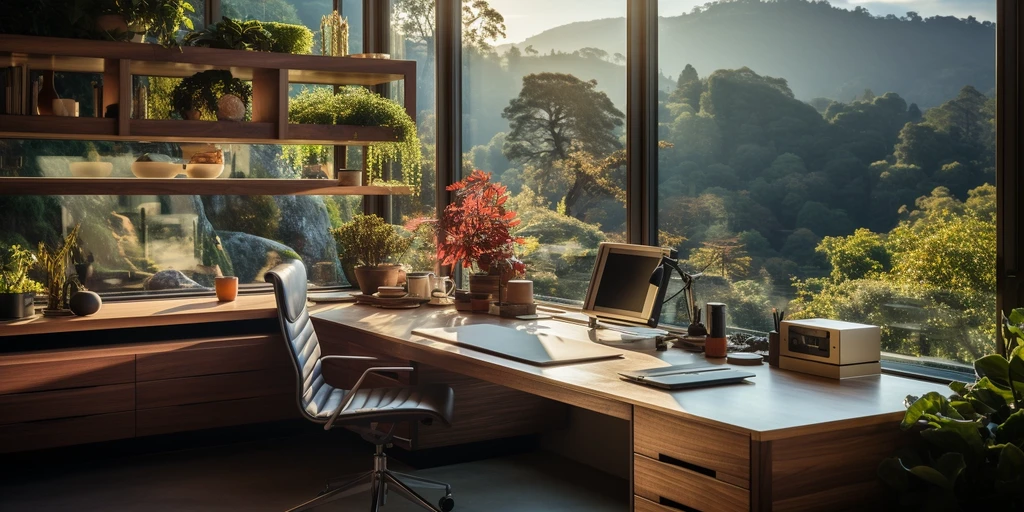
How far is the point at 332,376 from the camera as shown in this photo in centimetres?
473

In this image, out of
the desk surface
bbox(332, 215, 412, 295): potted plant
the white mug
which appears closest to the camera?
the desk surface

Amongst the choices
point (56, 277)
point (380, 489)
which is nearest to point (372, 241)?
point (56, 277)

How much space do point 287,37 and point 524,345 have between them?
99.4 inches

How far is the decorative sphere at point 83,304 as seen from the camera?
4609 mm

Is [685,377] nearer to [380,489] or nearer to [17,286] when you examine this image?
[380,489]

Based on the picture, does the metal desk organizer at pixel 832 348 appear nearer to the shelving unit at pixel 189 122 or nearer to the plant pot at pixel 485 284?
the plant pot at pixel 485 284

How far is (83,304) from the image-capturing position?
4609mm

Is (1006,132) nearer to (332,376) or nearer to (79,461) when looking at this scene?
(332,376)

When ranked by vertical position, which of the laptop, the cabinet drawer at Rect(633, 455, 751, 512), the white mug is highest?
the white mug

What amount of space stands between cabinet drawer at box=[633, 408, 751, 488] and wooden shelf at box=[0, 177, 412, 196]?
3124mm

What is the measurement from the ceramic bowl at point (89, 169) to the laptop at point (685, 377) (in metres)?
3.33

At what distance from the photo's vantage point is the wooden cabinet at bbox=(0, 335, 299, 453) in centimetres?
432

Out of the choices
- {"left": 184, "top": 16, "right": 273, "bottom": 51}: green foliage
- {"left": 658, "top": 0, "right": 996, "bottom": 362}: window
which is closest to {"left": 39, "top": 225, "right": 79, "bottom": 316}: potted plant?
{"left": 184, "top": 16, "right": 273, "bottom": 51}: green foliage

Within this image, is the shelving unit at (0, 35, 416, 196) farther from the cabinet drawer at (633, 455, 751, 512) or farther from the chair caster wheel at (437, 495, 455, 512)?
the cabinet drawer at (633, 455, 751, 512)
